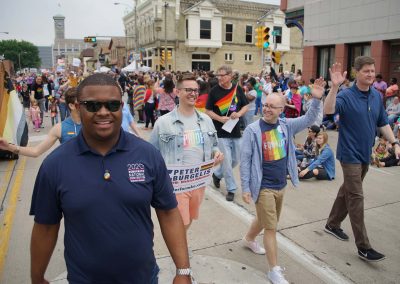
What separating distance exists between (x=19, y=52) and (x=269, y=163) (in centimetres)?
12358

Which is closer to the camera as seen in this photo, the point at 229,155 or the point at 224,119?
the point at 224,119

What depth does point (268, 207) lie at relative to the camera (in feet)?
12.1

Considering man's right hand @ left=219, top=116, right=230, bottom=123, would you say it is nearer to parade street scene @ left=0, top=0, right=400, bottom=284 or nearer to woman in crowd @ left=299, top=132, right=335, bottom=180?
parade street scene @ left=0, top=0, right=400, bottom=284

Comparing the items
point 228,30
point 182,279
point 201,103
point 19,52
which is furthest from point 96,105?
point 19,52

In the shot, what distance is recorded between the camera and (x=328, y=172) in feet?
23.9

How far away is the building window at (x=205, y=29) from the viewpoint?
147 ft

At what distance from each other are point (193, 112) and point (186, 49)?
42.9 metres

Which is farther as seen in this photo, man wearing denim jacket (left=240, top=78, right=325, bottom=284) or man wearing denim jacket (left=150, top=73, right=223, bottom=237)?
man wearing denim jacket (left=150, top=73, right=223, bottom=237)

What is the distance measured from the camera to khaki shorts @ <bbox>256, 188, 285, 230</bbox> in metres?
3.66

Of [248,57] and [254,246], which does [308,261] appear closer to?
[254,246]

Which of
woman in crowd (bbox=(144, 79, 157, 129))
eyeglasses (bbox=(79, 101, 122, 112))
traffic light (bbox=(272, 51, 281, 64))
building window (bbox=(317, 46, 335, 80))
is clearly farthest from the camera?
building window (bbox=(317, 46, 335, 80))

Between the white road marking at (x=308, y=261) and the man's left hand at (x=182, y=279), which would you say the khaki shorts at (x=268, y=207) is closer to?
the white road marking at (x=308, y=261)

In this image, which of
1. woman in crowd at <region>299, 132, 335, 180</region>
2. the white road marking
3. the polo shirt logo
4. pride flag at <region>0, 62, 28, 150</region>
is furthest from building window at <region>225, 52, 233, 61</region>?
the polo shirt logo

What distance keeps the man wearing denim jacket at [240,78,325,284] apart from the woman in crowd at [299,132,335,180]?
3511 mm
